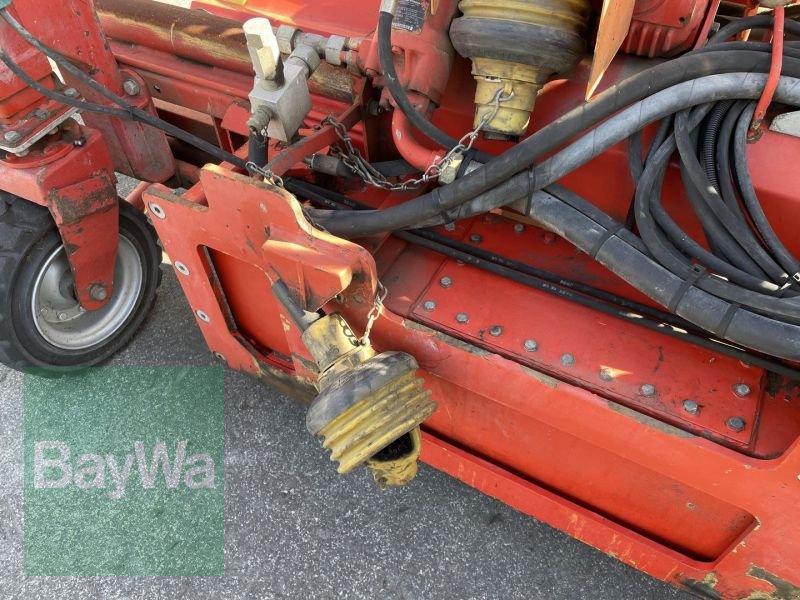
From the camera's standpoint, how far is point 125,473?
1.86 metres

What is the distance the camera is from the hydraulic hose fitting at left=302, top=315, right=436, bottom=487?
1.17 m

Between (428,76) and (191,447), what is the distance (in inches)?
51.4

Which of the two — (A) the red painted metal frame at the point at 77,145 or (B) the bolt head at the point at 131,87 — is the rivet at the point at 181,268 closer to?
(A) the red painted metal frame at the point at 77,145

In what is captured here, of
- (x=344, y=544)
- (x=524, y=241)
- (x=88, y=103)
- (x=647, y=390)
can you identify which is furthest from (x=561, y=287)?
(x=88, y=103)

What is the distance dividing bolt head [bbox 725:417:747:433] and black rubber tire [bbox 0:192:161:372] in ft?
5.85

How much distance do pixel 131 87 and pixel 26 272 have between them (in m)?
0.62

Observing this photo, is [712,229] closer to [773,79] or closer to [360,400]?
[773,79]

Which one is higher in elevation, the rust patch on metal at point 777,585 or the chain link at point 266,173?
the chain link at point 266,173

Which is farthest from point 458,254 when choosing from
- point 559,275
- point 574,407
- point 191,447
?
point 191,447

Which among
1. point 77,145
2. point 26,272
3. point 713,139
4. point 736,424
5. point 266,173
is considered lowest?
point 26,272

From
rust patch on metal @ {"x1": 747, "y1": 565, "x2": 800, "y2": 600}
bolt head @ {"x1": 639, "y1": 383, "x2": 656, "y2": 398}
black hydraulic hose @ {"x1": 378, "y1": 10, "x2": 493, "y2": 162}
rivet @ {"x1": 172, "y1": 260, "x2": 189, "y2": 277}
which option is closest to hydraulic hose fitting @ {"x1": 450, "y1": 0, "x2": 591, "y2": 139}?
black hydraulic hose @ {"x1": 378, "y1": 10, "x2": 493, "y2": 162}

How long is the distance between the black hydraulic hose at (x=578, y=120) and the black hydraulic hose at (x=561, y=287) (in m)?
0.18

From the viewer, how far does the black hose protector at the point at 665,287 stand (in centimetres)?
106

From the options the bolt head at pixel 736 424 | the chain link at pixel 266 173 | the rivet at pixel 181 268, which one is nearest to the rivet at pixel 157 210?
the rivet at pixel 181 268
